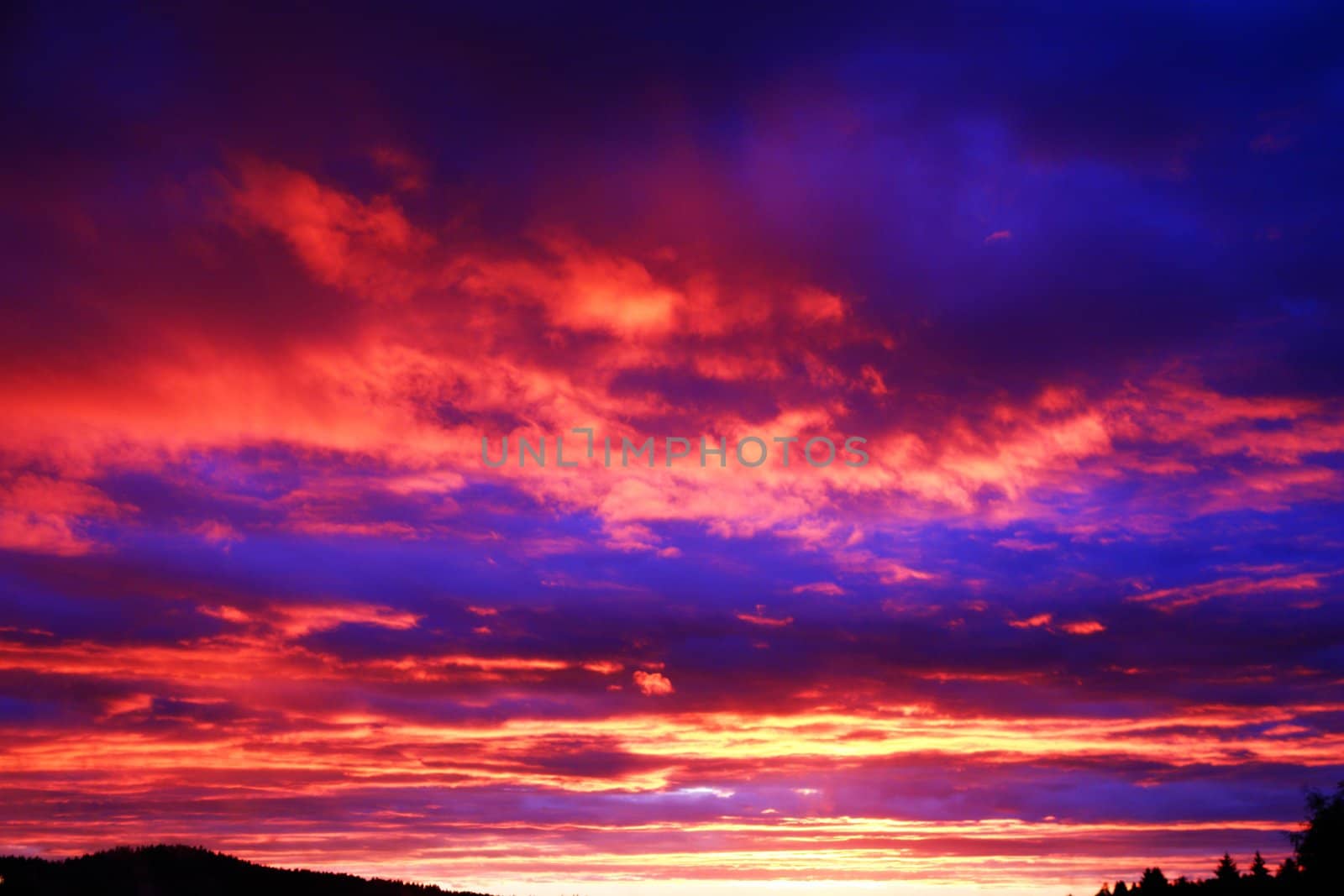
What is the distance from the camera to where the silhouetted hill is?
79625mm

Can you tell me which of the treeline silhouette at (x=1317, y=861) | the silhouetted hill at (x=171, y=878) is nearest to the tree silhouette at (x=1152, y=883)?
the treeline silhouette at (x=1317, y=861)

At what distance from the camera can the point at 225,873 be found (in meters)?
95.9

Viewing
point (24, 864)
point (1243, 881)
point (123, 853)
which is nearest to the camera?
point (24, 864)

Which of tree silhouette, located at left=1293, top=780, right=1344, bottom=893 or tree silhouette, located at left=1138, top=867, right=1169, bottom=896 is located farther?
tree silhouette, located at left=1138, top=867, right=1169, bottom=896


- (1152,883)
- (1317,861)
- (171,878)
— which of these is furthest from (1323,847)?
(171,878)

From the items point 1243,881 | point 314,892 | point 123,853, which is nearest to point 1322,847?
point 1243,881

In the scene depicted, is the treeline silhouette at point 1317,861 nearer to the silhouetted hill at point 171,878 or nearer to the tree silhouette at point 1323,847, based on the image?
the tree silhouette at point 1323,847

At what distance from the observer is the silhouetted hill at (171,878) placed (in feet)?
261

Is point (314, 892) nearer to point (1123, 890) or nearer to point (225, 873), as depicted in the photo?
point (225, 873)

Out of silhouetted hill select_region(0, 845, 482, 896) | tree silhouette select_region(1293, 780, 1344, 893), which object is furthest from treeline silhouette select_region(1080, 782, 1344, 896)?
silhouetted hill select_region(0, 845, 482, 896)

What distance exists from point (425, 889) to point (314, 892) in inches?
352

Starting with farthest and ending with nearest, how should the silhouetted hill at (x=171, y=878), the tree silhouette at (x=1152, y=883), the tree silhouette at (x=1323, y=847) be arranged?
the tree silhouette at (x=1152, y=883) < the tree silhouette at (x=1323, y=847) < the silhouetted hill at (x=171, y=878)

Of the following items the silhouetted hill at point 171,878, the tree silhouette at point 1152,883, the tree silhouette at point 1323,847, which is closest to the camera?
the silhouetted hill at point 171,878

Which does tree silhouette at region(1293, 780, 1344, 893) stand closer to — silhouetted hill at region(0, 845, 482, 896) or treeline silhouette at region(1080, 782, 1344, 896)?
treeline silhouette at region(1080, 782, 1344, 896)
